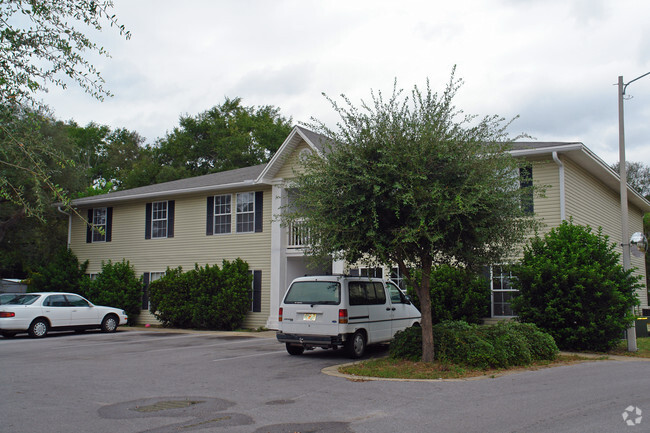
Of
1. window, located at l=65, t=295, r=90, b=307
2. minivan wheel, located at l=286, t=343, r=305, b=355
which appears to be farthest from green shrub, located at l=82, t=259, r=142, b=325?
minivan wheel, located at l=286, t=343, r=305, b=355

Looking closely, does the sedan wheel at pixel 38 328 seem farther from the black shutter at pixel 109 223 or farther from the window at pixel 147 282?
the black shutter at pixel 109 223

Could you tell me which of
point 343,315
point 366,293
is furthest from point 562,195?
point 343,315

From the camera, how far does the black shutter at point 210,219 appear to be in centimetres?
2311

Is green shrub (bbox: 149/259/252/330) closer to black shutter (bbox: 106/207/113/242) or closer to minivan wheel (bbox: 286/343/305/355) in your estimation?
black shutter (bbox: 106/207/113/242)

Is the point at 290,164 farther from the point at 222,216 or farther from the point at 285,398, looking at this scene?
the point at 285,398

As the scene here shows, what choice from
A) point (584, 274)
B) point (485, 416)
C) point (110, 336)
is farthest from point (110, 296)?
point (485, 416)

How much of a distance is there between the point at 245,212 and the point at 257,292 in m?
3.10

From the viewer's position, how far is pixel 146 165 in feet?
149

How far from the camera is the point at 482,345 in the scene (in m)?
10.9

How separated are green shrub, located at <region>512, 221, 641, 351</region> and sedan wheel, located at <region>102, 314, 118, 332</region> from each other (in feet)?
44.8

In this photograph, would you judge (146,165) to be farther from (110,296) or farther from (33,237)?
(110,296)

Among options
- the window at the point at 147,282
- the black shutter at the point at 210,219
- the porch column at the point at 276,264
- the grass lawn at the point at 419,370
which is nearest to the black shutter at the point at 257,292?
the porch column at the point at 276,264

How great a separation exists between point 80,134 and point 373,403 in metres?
49.5

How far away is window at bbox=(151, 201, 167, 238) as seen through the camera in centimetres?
2467
